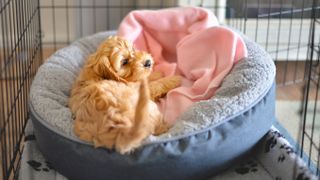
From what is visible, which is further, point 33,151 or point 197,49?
point 197,49

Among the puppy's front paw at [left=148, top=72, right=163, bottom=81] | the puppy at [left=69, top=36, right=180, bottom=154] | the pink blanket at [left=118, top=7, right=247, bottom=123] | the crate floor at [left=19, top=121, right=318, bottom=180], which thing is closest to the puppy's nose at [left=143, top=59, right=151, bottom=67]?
the puppy at [left=69, top=36, right=180, bottom=154]

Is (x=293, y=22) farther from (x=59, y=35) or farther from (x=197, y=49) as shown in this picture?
(x=59, y=35)

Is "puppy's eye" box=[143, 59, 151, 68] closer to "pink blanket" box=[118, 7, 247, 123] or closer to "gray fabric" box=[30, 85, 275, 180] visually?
"pink blanket" box=[118, 7, 247, 123]

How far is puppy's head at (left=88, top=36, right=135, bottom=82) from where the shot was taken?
1.86 metres

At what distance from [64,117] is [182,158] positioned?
15.8 inches

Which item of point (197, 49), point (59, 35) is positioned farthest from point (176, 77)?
point (59, 35)

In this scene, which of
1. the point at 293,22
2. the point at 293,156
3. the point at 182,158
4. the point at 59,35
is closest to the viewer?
the point at 182,158

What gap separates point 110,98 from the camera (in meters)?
1.68

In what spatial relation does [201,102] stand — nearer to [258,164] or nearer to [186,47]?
[258,164]

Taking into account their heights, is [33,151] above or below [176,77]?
below

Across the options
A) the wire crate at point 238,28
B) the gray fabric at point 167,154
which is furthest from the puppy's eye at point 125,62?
the wire crate at point 238,28

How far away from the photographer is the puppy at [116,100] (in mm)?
1565

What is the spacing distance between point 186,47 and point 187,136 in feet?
2.20

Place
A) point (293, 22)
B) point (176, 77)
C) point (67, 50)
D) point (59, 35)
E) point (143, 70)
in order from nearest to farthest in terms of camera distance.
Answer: point (143, 70) → point (176, 77) → point (67, 50) → point (293, 22) → point (59, 35)
